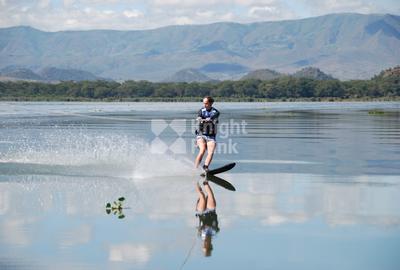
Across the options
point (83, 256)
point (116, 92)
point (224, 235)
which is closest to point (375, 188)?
point (224, 235)

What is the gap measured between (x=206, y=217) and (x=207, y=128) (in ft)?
22.9

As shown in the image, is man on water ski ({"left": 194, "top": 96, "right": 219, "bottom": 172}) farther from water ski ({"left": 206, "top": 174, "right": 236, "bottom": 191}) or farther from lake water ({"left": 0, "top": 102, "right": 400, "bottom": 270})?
lake water ({"left": 0, "top": 102, "right": 400, "bottom": 270})

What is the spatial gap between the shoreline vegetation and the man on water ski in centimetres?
12394

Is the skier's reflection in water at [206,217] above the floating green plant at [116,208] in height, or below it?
below

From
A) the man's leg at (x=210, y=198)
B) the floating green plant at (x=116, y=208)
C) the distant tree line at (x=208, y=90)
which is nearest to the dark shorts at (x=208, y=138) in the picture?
the man's leg at (x=210, y=198)

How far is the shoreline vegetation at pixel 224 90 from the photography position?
150 meters

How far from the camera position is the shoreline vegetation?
15012 centimetres

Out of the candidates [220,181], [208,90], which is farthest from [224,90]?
[220,181]

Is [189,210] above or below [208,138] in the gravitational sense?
below

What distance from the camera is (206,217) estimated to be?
45.6 feet

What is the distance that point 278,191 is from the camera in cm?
1738

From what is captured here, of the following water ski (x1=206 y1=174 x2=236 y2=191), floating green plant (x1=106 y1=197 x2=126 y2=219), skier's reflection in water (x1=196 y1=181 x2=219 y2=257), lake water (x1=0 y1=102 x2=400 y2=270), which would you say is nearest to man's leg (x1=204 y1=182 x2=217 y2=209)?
skier's reflection in water (x1=196 y1=181 x2=219 y2=257)

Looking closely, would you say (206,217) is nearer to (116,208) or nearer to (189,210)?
(189,210)

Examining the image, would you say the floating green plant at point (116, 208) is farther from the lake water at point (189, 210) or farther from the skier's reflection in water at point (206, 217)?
the skier's reflection in water at point (206, 217)
